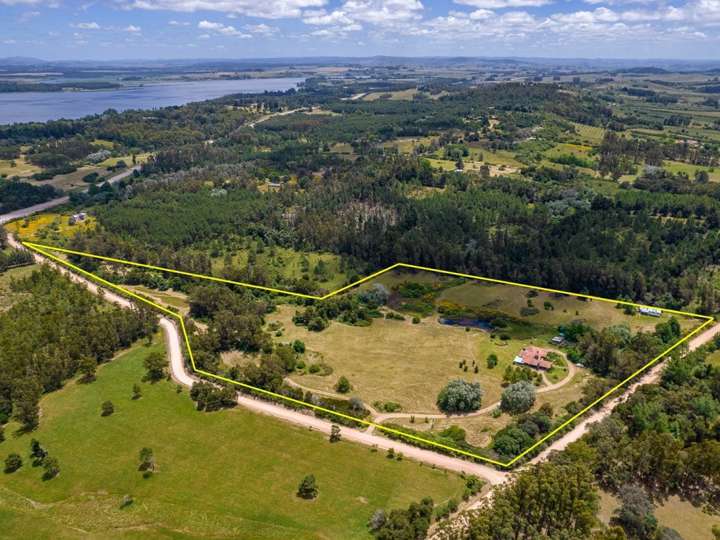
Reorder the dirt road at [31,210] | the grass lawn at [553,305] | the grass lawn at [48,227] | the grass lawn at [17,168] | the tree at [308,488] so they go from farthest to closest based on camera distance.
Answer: the grass lawn at [17,168] → the dirt road at [31,210] → the grass lawn at [48,227] → the grass lawn at [553,305] → the tree at [308,488]

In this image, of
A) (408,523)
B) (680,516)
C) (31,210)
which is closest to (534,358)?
(680,516)

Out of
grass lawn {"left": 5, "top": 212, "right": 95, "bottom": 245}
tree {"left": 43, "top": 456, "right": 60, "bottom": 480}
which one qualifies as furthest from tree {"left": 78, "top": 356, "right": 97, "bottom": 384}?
grass lawn {"left": 5, "top": 212, "right": 95, "bottom": 245}

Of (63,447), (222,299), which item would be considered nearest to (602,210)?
(222,299)

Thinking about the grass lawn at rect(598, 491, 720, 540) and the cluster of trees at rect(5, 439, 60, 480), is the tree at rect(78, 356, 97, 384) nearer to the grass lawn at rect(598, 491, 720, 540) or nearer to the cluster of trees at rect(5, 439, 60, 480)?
the cluster of trees at rect(5, 439, 60, 480)

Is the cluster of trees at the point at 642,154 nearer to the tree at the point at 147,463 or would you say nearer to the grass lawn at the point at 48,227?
the grass lawn at the point at 48,227

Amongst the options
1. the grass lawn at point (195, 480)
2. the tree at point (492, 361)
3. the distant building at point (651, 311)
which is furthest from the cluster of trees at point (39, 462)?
the distant building at point (651, 311)

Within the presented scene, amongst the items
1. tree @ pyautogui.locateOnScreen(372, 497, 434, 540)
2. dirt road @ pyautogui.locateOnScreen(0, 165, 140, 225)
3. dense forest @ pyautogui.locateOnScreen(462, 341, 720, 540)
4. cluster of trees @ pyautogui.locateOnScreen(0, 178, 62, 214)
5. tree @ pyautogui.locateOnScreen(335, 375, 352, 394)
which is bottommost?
tree @ pyautogui.locateOnScreen(335, 375, 352, 394)
